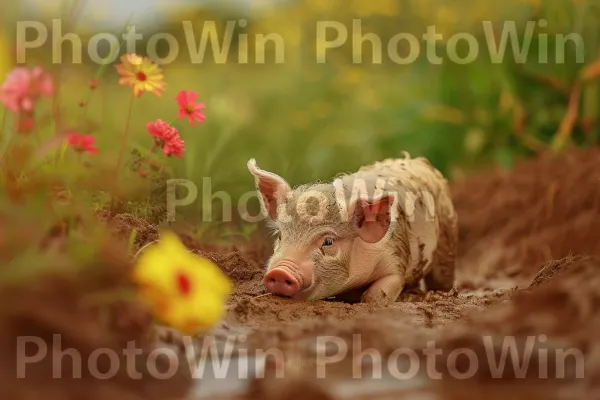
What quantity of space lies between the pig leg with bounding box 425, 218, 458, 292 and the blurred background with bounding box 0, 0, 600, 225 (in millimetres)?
683

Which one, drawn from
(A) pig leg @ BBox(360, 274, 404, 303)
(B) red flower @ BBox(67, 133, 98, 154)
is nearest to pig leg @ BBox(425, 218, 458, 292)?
(A) pig leg @ BBox(360, 274, 404, 303)

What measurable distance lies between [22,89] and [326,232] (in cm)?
146

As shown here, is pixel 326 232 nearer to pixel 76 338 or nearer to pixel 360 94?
pixel 76 338

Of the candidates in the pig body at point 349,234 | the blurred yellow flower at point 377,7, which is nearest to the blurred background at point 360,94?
the blurred yellow flower at point 377,7

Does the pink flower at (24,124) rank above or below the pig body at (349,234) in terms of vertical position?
above

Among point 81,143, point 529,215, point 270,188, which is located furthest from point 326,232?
point 529,215

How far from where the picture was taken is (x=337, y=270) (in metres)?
3.40

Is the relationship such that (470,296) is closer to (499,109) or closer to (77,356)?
(77,356)

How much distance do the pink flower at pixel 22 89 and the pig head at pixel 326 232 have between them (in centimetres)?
118

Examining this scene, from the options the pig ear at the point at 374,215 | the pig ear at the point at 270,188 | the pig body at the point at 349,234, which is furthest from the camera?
the pig ear at the point at 270,188

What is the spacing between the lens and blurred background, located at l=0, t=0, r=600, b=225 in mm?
5121

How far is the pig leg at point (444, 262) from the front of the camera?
4.20 metres

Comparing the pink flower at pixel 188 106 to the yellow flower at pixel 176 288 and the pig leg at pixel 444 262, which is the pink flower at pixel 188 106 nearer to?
the yellow flower at pixel 176 288

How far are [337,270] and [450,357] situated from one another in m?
1.40
